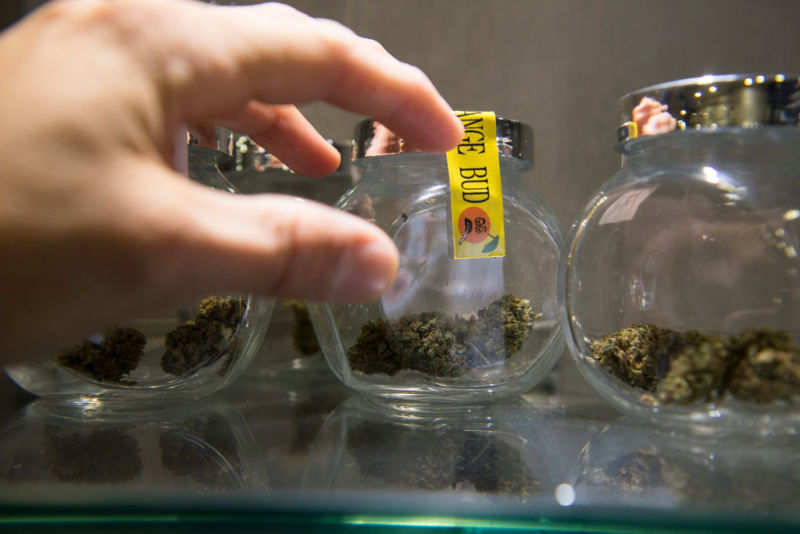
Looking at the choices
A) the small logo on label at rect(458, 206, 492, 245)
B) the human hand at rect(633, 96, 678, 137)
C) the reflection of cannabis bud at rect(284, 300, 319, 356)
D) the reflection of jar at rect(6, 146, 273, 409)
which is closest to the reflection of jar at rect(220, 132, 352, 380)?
the reflection of cannabis bud at rect(284, 300, 319, 356)

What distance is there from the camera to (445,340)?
1.62 ft

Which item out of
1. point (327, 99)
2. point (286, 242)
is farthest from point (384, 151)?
point (286, 242)

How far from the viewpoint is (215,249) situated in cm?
25

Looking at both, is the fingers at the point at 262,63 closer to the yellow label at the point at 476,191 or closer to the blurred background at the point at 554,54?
the yellow label at the point at 476,191

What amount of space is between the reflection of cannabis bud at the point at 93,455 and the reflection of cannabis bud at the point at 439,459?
16 centimetres

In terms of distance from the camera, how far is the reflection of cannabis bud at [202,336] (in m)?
0.53

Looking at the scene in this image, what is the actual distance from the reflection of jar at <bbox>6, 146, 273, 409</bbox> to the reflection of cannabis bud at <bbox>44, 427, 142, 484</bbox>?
0.17ft

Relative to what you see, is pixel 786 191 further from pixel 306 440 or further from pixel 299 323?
pixel 299 323

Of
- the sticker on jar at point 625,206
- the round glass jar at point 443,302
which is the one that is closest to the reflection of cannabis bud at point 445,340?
the round glass jar at point 443,302

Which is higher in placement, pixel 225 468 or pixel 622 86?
pixel 622 86

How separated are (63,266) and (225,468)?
0.21 meters

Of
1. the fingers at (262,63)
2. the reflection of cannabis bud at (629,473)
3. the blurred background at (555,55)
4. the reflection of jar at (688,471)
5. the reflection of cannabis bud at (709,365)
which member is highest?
the blurred background at (555,55)

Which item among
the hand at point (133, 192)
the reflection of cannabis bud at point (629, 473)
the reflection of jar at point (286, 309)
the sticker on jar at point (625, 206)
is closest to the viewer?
the hand at point (133, 192)

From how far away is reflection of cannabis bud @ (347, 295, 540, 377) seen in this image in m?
0.49
